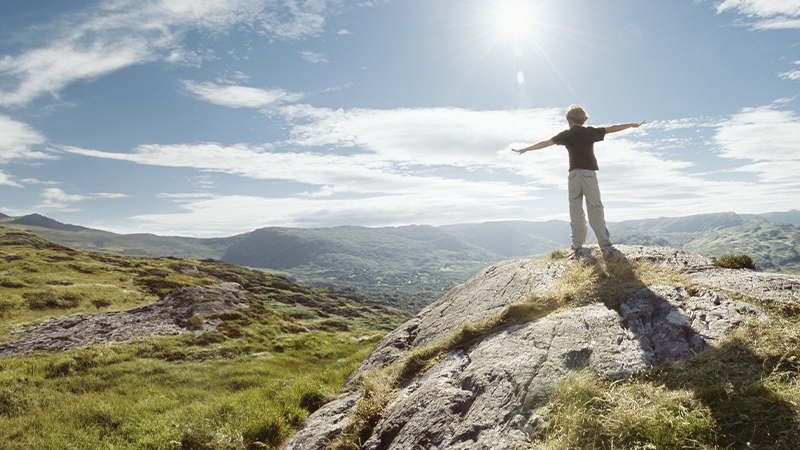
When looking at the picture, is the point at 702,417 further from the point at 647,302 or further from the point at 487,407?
the point at 647,302

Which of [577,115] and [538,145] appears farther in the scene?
[538,145]

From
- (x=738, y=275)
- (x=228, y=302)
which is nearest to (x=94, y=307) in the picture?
(x=228, y=302)

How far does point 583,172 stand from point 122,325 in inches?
1723

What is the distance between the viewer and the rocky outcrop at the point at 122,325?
27955mm

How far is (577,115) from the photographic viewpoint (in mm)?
11086

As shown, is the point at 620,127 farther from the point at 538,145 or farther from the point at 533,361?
the point at 533,361

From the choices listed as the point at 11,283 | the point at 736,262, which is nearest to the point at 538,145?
the point at 736,262

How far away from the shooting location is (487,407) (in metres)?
5.31

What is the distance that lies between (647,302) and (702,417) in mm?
3374

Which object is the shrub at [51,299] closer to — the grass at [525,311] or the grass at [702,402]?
the grass at [525,311]

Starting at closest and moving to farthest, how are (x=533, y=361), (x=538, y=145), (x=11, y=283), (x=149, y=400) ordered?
(x=533, y=361) → (x=538, y=145) → (x=149, y=400) → (x=11, y=283)

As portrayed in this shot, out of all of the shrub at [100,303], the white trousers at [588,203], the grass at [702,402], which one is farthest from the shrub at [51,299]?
the white trousers at [588,203]

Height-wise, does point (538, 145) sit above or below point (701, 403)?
above

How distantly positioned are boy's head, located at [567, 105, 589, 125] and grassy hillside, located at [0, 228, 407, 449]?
12.2 meters
